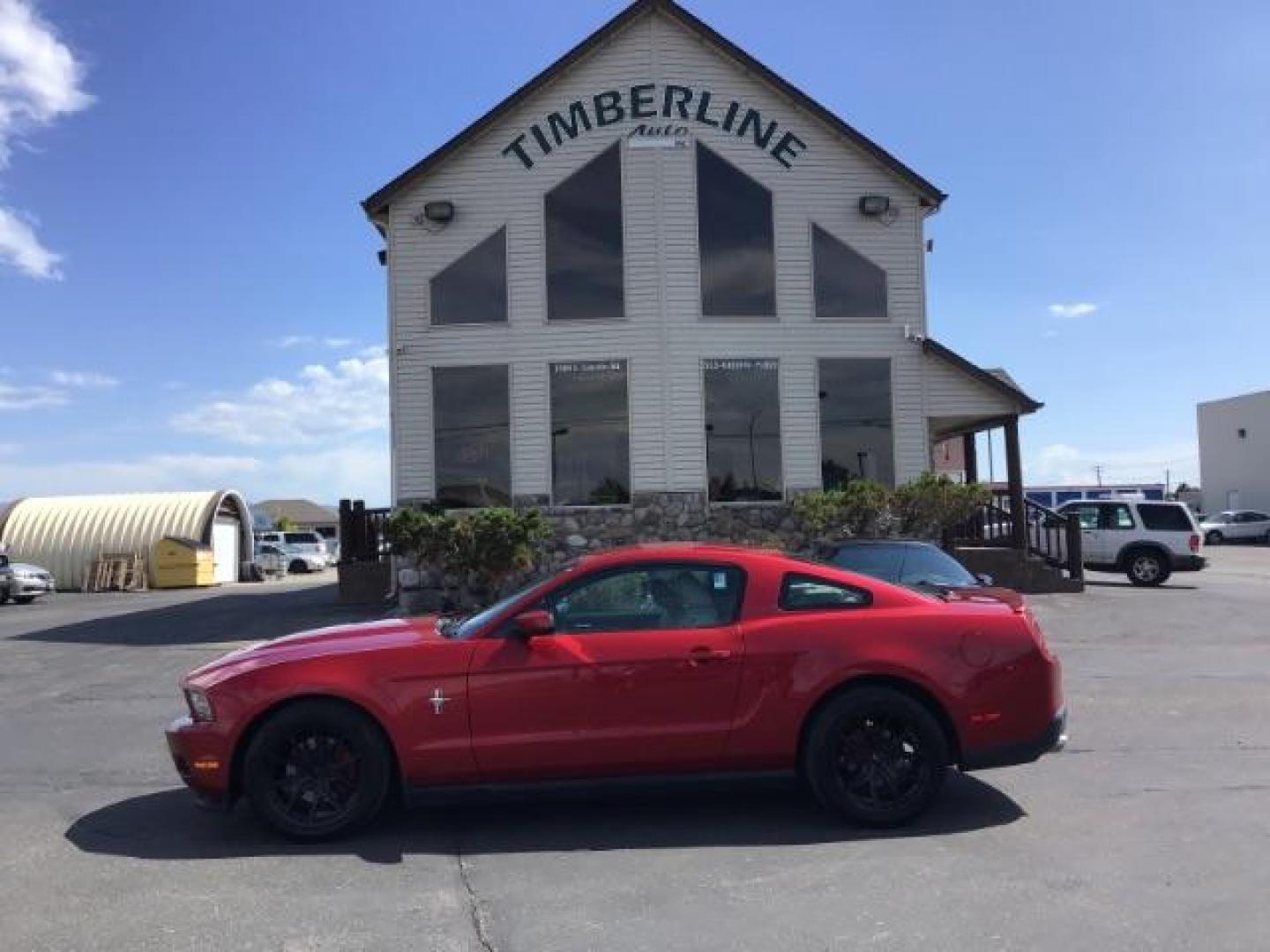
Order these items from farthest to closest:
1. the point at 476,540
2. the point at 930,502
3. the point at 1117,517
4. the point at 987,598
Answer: the point at 1117,517, the point at 930,502, the point at 476,540, the point at 987,598

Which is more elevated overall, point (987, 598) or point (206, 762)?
point (987, 598)

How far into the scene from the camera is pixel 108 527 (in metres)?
36.2

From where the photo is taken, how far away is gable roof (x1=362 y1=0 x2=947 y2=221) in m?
18.4

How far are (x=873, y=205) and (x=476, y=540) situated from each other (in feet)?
28.3

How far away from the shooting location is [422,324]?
1833 centimetres

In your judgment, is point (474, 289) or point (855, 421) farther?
point (855, 421)

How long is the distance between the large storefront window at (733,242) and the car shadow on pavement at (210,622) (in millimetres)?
7466

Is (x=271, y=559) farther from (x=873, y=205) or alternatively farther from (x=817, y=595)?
(x=817, y=595)

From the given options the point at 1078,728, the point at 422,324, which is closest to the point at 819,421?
the point at 422,324

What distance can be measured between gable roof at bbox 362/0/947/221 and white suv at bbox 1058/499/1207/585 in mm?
8317

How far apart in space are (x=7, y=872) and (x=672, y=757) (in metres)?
3.27

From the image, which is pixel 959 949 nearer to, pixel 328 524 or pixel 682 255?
pixel 682 255

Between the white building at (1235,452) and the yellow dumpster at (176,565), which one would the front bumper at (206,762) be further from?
the white building at (1235,452)

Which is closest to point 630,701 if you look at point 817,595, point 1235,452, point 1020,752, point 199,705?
point 817,595
